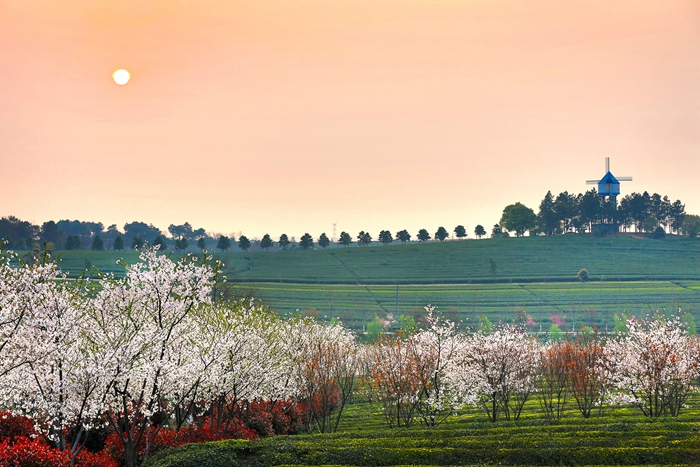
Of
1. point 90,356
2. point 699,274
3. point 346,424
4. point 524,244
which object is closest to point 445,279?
point 524,244

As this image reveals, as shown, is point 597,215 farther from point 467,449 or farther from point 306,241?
point 467,449

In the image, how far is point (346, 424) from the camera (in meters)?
40.2

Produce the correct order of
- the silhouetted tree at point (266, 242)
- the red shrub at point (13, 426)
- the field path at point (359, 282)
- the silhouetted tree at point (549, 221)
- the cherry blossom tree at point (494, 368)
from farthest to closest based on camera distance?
the silhouetted tree at point (549, 221), the silhouetted tree at point (266, 242), the field path at point (359, 282), the cherry blossom tree at point (494, 368), the red shrub at point (13, 426)

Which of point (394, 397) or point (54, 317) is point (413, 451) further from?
point (54, 317)

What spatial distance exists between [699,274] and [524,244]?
44.3 meters

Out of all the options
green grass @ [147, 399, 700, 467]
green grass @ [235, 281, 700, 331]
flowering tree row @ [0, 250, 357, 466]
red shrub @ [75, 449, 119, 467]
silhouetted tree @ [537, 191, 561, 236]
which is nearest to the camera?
flowering tree row @ [0, 250, 357, 466]

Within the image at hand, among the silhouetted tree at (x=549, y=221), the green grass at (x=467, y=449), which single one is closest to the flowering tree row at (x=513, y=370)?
the green grass at (x=467, y=449)

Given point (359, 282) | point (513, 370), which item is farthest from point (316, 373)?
point (359, 282)

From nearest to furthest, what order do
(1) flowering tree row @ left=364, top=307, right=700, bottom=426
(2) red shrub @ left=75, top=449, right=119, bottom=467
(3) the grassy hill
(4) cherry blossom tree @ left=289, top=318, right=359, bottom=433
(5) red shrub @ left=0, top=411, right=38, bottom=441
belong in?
(2) red shrub @ left=75, top=449, right=119, bottom=467 → (5) red shrub @ left=0, top=411, right=38, bottom=441 → (1) flowering tree row @ left=364, top=307, right=700, bottom=426 → (4) cherry blossom tree @ left=289, top=318, right=359, bottom=433 → (3) the grassy hill

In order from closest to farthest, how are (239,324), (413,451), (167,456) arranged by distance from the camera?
(167,456)
(413,451)
(239,324)

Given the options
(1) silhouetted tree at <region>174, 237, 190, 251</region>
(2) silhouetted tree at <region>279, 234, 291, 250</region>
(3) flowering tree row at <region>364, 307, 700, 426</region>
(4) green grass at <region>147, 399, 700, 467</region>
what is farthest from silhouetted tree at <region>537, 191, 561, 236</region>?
(4) green grass at <region>147, 399, 700, 467</region>

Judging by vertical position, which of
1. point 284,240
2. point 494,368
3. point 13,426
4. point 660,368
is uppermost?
point 284,240

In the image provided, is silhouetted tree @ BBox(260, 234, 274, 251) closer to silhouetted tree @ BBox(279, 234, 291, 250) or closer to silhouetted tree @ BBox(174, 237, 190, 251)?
silhouetted tree @ BBox(279, 234, 291, 250)

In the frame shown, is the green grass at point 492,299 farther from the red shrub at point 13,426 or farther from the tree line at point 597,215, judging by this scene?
the red shrub at point 13,426
